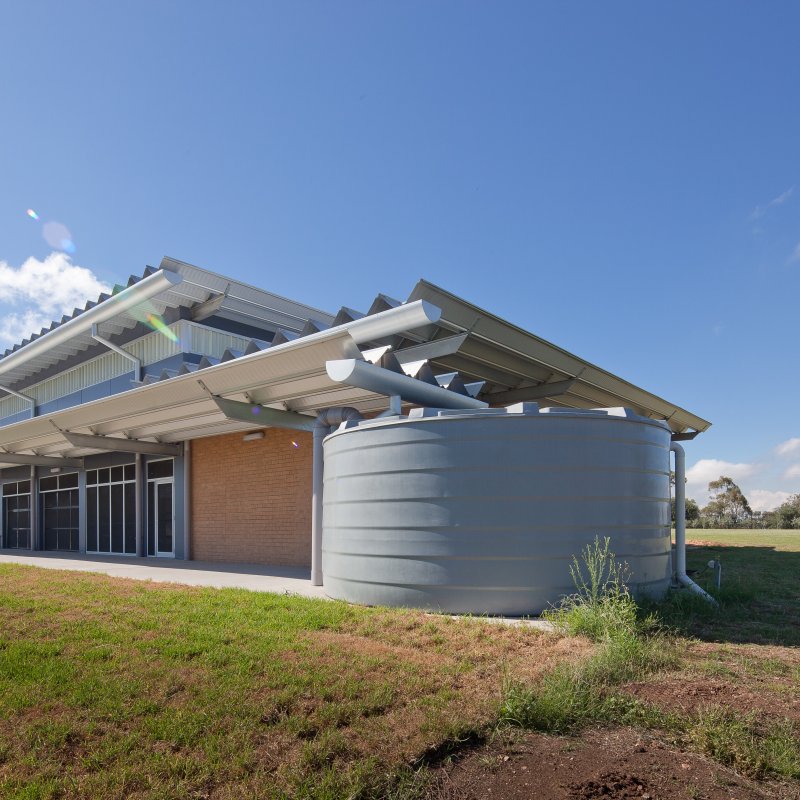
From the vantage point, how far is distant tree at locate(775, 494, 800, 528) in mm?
53125

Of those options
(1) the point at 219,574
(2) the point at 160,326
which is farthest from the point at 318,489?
(2) the point at 160,326

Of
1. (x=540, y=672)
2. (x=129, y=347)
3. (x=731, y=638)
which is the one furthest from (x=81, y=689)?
(x=129, y=347)

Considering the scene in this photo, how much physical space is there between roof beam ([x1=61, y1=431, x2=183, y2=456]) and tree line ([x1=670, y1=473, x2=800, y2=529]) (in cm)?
4732

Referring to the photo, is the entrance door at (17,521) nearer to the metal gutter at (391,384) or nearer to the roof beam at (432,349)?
the roof beam at (432,349)

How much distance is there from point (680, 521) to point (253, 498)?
9999mm

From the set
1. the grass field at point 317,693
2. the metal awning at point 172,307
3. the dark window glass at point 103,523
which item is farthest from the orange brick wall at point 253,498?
the grass field at point 317,693

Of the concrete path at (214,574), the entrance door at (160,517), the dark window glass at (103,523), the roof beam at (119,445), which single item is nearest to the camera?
the concrete path at (214,574)

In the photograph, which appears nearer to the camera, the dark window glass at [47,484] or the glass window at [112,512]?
the glass window at [112,512]

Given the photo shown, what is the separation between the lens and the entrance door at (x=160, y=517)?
19.0 m

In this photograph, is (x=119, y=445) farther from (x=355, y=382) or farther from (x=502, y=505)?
(x=502, y=505)

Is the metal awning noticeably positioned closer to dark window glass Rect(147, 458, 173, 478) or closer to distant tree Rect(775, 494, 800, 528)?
dark window glass Rect(147, 458, 173, 478)

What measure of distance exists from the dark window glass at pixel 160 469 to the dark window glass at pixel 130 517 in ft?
4.38

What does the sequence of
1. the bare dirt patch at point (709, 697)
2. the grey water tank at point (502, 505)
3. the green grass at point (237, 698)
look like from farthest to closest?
the grey water tank at point (502, 505)
the bare dirt patch at point (709, 697)
the green grass at point (237, 698)

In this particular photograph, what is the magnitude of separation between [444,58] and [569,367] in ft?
20.8
